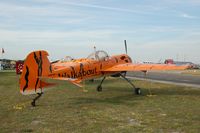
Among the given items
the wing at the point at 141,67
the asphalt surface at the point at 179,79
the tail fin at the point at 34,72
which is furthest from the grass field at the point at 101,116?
the asphalt surface at the point at 179,79

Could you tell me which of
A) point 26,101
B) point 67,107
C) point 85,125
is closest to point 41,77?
point 67,107

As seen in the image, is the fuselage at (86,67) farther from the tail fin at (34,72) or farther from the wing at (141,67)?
the tail fin at (34,72)

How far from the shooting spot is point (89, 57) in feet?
67.5

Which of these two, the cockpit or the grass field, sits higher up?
the cockpit

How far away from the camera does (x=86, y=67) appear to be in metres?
19.1

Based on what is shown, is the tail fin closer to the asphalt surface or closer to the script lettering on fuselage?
the script lettering on fuselage

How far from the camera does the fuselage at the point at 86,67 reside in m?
16.7

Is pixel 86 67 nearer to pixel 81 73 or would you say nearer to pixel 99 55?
pixel 81 73

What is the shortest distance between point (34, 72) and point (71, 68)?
2727mm

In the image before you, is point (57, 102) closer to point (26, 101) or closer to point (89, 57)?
point (26, 101)

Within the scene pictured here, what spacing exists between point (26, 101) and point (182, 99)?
25.6 feet

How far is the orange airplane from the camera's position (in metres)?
14.9

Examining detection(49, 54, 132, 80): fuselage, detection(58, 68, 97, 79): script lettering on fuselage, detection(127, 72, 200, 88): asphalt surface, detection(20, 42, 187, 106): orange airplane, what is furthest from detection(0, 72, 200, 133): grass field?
detection(127, 72, 200, 88): asphalt surface

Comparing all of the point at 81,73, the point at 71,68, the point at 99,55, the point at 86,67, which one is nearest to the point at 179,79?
the point at 99,55
